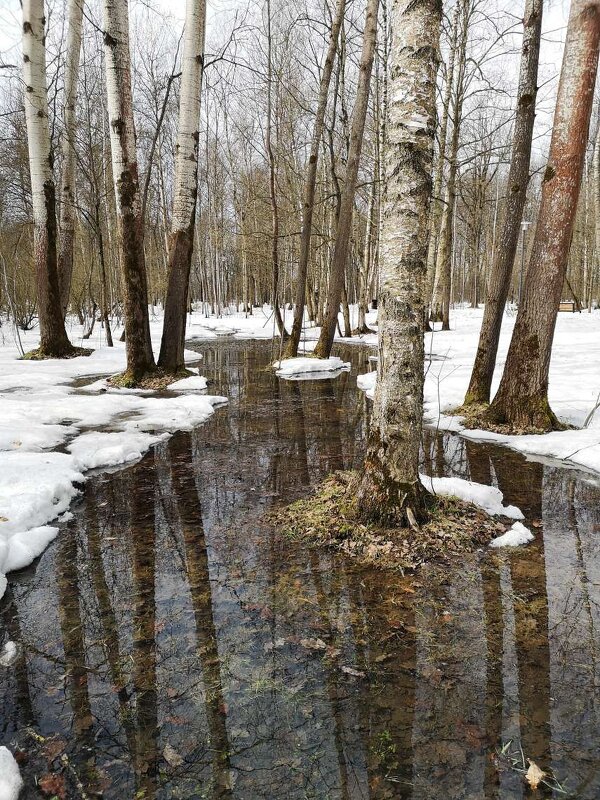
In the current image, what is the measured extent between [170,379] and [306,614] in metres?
7.60

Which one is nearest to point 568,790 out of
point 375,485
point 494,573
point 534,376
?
point 494,573

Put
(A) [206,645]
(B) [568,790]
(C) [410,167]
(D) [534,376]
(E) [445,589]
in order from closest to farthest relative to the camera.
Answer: (B) [568,790], (A) [206,645], (E) [445,589], (C) [410,167], (D) [534,376]

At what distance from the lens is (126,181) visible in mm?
8320

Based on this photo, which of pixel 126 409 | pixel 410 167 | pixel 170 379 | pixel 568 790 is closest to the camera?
pixel 568 790

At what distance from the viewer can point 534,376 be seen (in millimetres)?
6148

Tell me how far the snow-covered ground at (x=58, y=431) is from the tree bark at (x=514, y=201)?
4.18m

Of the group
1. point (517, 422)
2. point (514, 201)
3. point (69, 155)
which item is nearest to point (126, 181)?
point (69, 155)

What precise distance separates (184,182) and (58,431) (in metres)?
5.38

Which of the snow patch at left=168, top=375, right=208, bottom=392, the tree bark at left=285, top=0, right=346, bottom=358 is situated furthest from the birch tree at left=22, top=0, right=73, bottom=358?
the tree bark at left=285, top=0, right=346, bottom=358

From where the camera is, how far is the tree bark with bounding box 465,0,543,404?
20.9ft

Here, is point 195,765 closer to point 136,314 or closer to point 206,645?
point 206,645

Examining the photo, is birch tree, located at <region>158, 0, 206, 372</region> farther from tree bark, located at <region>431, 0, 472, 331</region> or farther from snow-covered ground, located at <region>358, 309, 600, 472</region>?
tree bark, located at <region>431, 0, 472, 331</region>

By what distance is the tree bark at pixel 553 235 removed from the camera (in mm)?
5426

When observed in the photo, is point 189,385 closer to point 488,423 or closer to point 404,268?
point 488,423
